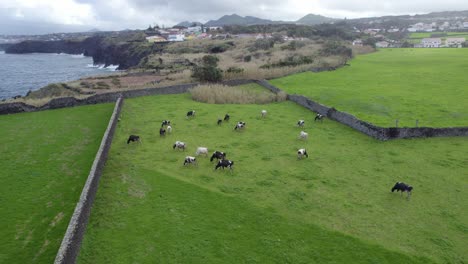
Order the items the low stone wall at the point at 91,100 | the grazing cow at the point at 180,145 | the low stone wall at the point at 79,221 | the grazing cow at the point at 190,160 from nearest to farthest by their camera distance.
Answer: the low stone wall at the point at 79,221, the grazing cow at the point at 190,160, the grazing cow at the point at 180,145, the low stone wall at the point at 91,100

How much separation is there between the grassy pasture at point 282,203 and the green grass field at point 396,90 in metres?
5.32

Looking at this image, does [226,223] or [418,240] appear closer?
[418,240]

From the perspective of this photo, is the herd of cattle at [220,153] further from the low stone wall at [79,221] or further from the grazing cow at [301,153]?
the low stone wall at [79,221]

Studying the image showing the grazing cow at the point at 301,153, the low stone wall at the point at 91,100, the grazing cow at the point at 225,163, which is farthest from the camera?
the low stone wall at the point at 91,100

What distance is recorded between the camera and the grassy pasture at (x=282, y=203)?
13.6m

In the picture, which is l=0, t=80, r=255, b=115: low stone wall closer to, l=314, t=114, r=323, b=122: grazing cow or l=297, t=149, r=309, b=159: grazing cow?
l=314, t=114, r=323, b=122: grazing cow

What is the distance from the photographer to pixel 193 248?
1371 centimetres

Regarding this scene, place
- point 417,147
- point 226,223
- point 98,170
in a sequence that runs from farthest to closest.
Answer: point 417,147 < point 98,170 < point 226,223

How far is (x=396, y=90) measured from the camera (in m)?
40.7

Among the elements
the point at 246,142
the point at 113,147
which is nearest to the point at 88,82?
the point at 113,147

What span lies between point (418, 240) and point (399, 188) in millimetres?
4004

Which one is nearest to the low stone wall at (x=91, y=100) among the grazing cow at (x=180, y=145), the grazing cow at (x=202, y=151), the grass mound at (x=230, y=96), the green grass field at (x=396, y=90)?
the grass mound at (x=230, y=96)

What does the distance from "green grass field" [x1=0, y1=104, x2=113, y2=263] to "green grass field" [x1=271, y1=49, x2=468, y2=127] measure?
23184 mm

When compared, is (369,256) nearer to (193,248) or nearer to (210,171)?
(193,248)
